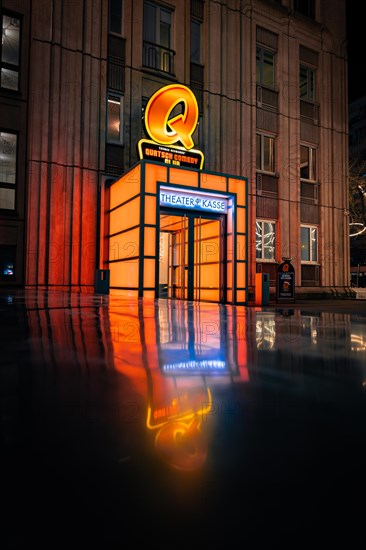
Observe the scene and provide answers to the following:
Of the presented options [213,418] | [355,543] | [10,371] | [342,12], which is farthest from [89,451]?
[342,12]

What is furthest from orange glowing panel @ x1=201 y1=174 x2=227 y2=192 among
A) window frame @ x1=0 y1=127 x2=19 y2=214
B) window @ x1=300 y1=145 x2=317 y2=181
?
window @ x1=300 y1=145 x2=317 y2=181

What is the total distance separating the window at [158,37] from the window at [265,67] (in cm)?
471

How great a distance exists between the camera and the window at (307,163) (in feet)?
62.2

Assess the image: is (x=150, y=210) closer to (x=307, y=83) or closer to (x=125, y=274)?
(x=125, y=274)

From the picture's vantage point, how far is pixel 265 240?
675 inches

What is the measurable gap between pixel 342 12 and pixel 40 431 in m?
26.2

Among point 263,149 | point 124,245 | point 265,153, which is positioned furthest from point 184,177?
point 265,153

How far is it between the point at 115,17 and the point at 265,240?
1086cm

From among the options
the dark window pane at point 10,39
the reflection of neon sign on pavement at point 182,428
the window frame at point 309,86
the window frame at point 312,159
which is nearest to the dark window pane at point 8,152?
the dark window pane at point 10,39

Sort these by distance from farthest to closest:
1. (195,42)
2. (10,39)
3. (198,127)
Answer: (195,42) → (198,127) → (10,39)

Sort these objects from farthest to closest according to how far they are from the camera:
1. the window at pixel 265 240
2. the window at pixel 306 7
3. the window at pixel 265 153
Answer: the window at pixel 306 7, the window at pixel 265 153, the window at pixel 265 240

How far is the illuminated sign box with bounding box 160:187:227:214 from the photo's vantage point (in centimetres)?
1177

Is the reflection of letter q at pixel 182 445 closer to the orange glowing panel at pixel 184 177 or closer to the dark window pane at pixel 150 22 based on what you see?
the orange glowing panel at pixel 184 177

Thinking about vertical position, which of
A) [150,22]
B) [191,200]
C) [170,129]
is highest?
[150,22]
